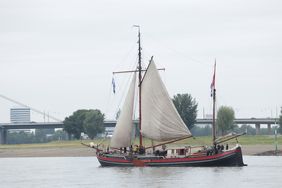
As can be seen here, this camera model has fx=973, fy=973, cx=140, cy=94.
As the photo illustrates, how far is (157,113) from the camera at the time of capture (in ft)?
351

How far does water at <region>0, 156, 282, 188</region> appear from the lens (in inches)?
3310

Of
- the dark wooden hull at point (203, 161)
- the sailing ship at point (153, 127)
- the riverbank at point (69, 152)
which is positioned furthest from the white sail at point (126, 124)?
the riverbank at point (69, 152)

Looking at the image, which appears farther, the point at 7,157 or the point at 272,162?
the point at 7,157

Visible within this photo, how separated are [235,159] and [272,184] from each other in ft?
73.9

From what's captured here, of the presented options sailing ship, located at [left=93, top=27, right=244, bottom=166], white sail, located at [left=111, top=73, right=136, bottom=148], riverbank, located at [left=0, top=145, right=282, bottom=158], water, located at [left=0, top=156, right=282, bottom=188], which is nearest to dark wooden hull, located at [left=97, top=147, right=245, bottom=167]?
sailing ship, located at [left=93, top=27, right=244, bottom=166]

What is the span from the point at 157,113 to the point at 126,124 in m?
3.81

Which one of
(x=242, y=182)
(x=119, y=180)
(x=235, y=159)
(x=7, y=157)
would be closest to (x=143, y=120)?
(x=235, y=159)

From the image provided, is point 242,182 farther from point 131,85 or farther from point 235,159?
point 131,85

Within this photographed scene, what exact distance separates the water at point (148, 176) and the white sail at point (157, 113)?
187 inches

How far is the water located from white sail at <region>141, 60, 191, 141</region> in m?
4.76

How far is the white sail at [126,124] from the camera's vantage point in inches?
4250

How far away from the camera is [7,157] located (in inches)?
6412

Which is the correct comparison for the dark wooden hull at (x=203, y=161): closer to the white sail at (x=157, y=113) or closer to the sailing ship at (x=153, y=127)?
the sailing ship at (x=153, y=127)

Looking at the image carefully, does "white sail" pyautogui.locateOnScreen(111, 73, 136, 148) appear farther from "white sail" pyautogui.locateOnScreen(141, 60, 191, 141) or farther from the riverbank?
the riverbank
